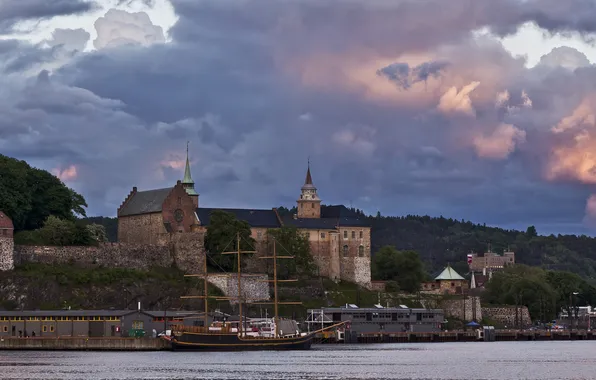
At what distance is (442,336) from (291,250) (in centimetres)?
2157

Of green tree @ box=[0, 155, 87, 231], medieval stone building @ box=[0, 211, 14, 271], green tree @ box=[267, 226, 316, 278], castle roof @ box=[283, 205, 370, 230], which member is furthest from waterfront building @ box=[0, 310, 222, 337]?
castle roof @ box=[283, 205, 370, 230]

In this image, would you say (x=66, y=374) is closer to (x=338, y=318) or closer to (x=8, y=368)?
(x=8, y=368)

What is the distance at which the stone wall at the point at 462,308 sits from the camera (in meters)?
177

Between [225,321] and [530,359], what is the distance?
3354 cm

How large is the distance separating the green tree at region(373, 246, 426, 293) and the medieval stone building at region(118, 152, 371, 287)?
990cm

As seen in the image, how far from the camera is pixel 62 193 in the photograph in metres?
160

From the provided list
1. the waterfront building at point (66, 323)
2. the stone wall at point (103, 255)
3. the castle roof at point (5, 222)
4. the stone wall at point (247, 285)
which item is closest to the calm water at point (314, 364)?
the waterfront building at point (66, 323)

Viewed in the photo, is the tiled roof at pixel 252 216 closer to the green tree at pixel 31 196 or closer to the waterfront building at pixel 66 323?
the green tree at pixel 31 196

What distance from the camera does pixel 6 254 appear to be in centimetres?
14125

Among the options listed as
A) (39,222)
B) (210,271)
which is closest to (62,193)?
(39,222)

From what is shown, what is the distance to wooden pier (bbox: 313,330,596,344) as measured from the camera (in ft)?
519

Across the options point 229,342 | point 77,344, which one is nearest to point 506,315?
point 229,342

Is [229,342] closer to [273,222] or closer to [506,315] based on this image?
[273,222]

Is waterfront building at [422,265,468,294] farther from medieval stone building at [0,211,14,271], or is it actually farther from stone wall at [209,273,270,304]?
medieval stone building at [0,211,14,271]
